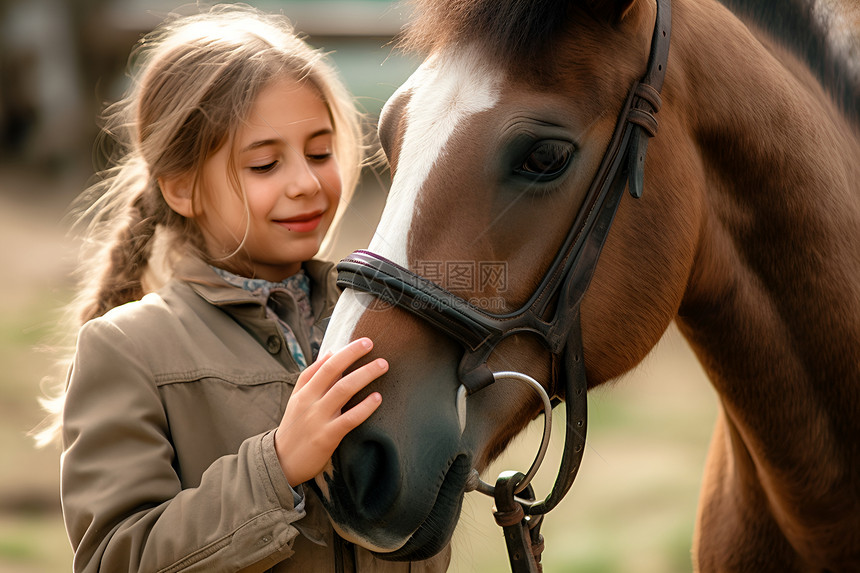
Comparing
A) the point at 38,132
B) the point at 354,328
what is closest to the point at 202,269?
the point at 354,328

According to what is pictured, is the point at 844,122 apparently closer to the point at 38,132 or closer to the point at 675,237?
the point at 675,237

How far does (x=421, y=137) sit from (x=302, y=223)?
432 millimetres

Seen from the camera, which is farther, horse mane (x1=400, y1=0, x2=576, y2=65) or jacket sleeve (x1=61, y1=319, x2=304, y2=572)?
horse mane (x1=400, y1=0, x2=576, y2=65)

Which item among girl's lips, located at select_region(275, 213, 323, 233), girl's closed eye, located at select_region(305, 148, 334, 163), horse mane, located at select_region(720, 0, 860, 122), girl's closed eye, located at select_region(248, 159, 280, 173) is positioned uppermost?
horse mane, located at select_region(720, 0, 860, 122)

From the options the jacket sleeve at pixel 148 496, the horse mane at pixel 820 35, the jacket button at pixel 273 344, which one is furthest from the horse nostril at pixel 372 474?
the horse mane at pixel 820 35

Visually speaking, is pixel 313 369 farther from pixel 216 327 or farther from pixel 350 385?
pixel 216 327

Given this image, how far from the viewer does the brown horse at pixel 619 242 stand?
1.32 meters

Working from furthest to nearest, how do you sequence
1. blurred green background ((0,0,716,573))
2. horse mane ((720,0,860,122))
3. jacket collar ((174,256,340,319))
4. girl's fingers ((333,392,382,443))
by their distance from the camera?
blurred green background ((0,0,716,573)) < horse mane ((720,0,860,122)) < jacket collar ((174,256,340,319)) < girl's fingers ((333,392,382,443))

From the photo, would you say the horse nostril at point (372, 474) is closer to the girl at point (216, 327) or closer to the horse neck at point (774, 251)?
the girl at point (216, 327)

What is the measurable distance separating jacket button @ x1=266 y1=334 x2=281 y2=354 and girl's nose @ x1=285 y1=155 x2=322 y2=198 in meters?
0.32

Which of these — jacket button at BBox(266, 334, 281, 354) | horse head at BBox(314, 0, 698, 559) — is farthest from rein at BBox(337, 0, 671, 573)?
jacket button at BBox(266, 334, 281, 354)

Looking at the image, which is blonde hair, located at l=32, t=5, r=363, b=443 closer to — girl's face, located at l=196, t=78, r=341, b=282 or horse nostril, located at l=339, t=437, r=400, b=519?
girl's face, located at l=196, t=78, r=341, b=282

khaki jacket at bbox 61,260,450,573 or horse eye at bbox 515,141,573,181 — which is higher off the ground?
horse eye at bbox 515,141,573,181

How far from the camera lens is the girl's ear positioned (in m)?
1.73
